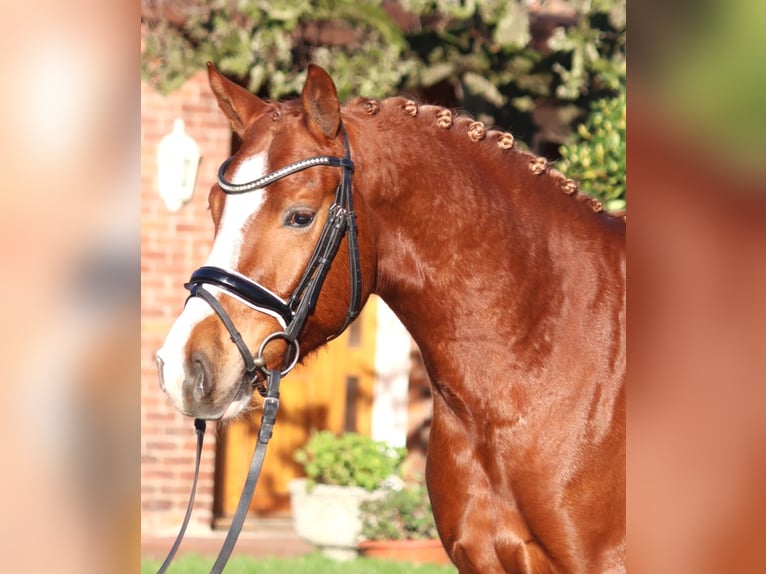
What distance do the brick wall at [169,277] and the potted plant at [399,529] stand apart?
1.21 metres

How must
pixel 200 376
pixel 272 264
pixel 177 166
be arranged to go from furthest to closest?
pixel 177 166 → pixel 272 264 → pixel 200 376

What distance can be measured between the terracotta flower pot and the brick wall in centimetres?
131

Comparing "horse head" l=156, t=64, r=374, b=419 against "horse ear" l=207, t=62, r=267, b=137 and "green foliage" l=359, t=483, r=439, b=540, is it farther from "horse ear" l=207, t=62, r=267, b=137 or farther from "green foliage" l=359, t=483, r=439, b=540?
"green foliage" l=359, t=483, r=439, b=540

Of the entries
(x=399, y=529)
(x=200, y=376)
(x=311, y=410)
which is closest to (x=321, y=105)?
(x=200, y=376)

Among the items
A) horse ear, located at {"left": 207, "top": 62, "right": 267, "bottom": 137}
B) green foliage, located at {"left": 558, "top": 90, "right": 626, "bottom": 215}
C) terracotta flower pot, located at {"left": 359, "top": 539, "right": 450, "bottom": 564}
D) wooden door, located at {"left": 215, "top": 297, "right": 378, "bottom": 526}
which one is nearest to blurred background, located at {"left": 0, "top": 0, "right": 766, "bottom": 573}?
horse ear, located at {"left": 207, "top": 62, "right": 267, "bottom": 137}

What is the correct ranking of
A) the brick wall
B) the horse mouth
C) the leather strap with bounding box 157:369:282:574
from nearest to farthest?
the leather strap with bounding box 157:369:282:574 → the horse mouth → the brick wall

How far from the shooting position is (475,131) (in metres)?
2.43

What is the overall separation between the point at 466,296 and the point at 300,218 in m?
0.47

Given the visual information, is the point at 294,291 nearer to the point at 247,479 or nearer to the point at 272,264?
the point at 272,264

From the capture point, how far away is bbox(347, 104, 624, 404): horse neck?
223cm
